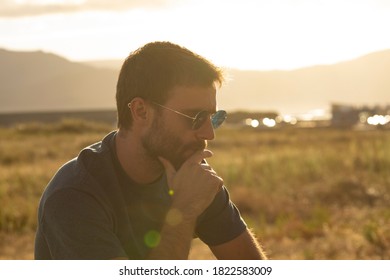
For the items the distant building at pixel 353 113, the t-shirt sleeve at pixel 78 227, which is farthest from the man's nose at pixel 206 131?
the distant building at pixel 353 113

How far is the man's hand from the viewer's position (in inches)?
122

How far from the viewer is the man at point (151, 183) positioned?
9.30 ft

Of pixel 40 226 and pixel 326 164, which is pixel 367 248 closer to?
pixel 40 226

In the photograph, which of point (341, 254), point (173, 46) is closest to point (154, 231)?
point (173, 46)

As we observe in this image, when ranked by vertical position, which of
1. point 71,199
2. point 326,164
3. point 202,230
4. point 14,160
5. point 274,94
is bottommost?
point 274,94

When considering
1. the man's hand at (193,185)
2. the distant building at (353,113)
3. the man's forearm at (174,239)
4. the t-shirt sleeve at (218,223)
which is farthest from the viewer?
the distant building at (353,113)

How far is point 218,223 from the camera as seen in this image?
333 cm

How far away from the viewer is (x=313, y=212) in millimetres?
11234

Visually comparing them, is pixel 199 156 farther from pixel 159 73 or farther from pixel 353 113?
pixel 353 113

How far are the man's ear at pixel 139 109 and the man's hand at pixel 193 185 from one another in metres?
0.27

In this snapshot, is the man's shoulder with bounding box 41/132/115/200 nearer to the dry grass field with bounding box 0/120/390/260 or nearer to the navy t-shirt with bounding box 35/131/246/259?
the navy t-shirt with bounding box 35/131/246/259

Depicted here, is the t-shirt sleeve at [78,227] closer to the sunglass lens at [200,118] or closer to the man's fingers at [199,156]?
the man's fingers at [199,156]

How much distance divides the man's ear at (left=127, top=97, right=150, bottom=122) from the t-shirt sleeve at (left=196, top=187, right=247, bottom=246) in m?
0.53
